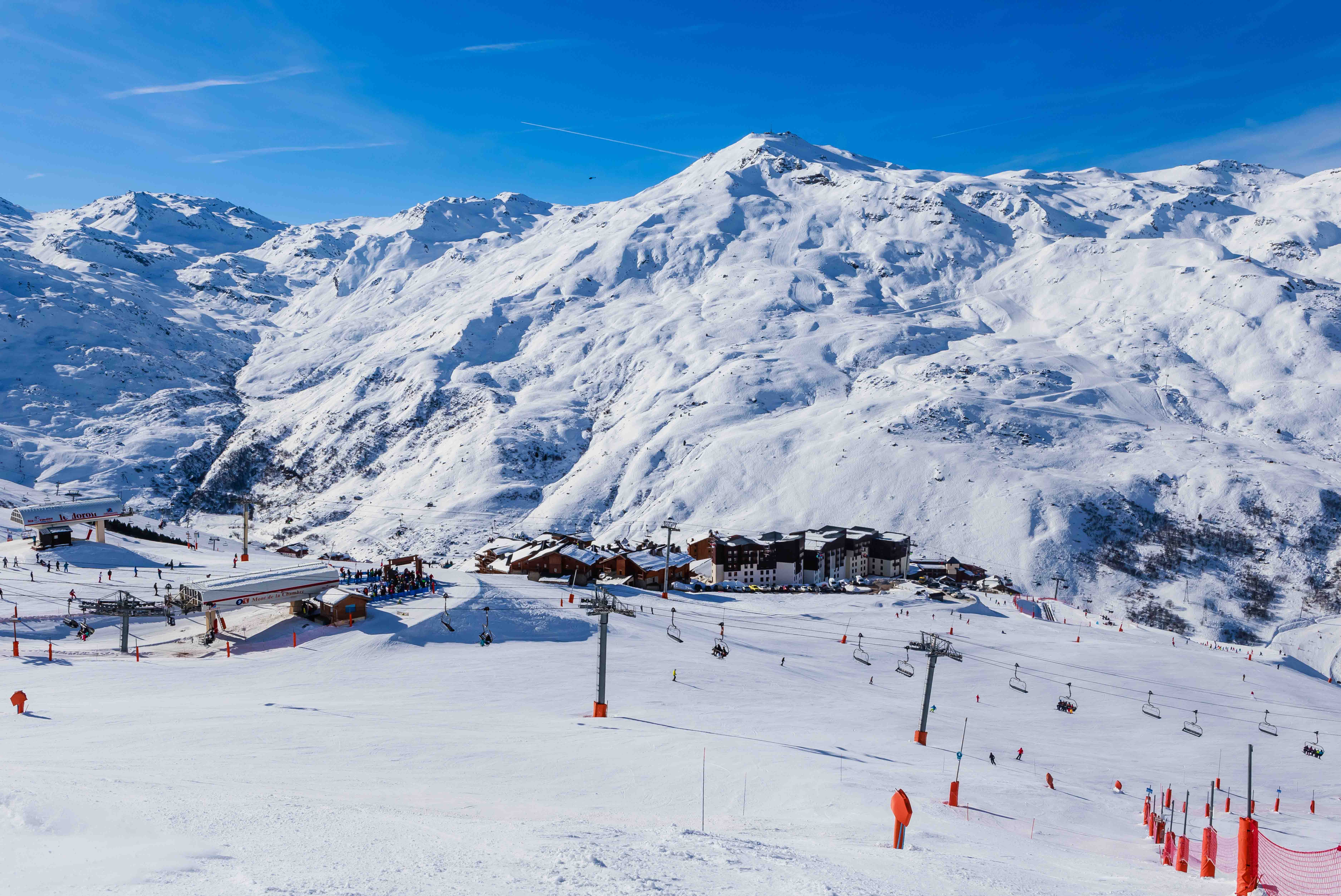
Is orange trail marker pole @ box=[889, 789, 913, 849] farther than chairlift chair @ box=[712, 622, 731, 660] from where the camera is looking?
No

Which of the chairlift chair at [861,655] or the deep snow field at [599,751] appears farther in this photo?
the chairlift chair at [861,655]

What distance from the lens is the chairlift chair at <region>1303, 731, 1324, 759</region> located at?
36219 millimetres

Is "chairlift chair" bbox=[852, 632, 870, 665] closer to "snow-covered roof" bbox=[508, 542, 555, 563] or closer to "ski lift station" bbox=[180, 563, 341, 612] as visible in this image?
"snow-covered roof" bbox=[508, 542, 555, 563]

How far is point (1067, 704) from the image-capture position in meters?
39.4

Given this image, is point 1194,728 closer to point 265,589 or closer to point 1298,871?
point 1298,871

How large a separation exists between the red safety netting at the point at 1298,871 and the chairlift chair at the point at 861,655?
21.8 metres

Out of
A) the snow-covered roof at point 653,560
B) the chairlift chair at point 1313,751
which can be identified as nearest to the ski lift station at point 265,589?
the snow-covered roof at point 653,560

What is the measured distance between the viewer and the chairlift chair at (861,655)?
146 ft

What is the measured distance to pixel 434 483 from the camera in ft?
438

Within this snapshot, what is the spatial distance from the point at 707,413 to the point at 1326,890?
12501 centimetres

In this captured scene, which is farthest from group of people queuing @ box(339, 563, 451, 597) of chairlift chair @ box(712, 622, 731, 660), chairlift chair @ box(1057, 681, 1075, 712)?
chairlift chair @ box(1057, 681, 1075, 712)

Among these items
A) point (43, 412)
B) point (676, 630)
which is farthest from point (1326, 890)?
point (43, 412)

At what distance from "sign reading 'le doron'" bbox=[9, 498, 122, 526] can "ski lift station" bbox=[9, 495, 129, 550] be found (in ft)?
0.08

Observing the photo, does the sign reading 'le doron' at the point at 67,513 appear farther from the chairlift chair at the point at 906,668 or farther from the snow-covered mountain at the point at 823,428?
the chairlift chair at the point at 906,668
